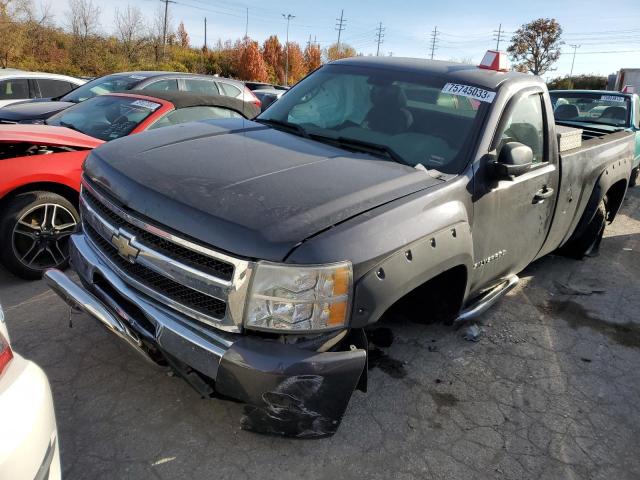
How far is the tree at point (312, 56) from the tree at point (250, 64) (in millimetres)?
19883

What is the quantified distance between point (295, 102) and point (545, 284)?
3029mm

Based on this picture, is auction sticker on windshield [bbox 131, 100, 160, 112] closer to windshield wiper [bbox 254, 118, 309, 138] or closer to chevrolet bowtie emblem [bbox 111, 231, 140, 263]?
windshield wiper [bbox 254, 118, 309, 138]

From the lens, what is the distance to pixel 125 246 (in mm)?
2375

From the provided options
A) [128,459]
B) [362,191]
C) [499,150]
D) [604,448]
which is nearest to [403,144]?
[499,150]

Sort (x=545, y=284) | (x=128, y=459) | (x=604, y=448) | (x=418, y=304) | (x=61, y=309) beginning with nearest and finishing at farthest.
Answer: (x=128, y=459) < (x=604, y=448) < (x=418, y=304) < (x=61, y=309) < (x=545, y=284)

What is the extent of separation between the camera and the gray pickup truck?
6.64 feet

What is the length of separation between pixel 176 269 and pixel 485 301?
6.95 ft

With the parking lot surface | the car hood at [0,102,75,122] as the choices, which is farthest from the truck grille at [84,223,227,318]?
the car hood at [0,102,75,122]

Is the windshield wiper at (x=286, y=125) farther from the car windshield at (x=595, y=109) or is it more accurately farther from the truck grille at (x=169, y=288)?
the car windshield at (x=595, y=109)

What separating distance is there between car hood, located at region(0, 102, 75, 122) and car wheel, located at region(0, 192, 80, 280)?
2.98 meters

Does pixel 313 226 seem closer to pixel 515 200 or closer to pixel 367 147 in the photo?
pixel 367 147

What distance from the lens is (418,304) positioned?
3168 millimetres

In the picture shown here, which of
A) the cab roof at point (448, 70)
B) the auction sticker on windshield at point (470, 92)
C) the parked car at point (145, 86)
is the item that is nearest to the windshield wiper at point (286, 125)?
the cab roof at point (448, 70)

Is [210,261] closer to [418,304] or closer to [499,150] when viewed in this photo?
[418,304]
